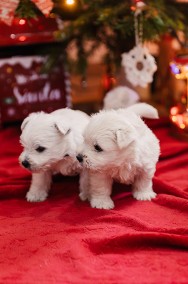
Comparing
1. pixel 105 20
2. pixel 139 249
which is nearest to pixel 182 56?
pixel 105 20

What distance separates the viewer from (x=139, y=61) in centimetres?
173

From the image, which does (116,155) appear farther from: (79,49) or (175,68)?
(79,49)

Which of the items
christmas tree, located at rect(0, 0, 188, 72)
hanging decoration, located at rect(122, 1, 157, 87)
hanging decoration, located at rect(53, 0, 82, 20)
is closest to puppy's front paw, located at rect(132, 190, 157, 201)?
hanging decoration, located at rect(122, 1, 157, 87)

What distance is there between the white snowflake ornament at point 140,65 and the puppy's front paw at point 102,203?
0.65 m

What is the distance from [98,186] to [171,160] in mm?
495

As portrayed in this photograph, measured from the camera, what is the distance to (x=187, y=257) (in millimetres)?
1021

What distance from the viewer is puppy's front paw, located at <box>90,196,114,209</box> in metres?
1.28

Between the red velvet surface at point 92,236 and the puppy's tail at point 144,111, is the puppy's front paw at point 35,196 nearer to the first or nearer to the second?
the red velvet surface at point 92,236

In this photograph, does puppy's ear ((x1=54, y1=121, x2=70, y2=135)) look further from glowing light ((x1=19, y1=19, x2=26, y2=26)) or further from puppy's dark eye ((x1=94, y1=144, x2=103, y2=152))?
glowing light ((x1=19, y1=19, x2=26, y2=26))

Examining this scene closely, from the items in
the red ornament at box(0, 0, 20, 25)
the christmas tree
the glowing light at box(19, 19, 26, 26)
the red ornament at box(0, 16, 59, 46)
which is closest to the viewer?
the red ornament at box(0, 0, 20, 25)

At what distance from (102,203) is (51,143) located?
256 millimetres

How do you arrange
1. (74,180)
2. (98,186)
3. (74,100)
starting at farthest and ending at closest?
(74,100)
(74,180)
(98,186)

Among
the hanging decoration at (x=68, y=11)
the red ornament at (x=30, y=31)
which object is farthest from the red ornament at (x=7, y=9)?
the hanging decoration at (x=68, y=11)

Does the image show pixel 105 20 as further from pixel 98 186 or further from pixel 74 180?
pixel 98 186
